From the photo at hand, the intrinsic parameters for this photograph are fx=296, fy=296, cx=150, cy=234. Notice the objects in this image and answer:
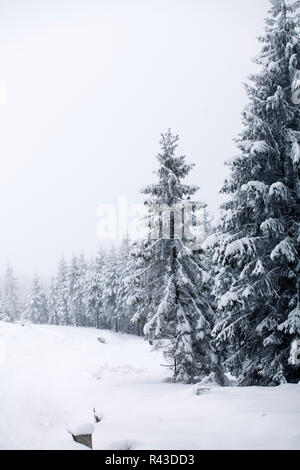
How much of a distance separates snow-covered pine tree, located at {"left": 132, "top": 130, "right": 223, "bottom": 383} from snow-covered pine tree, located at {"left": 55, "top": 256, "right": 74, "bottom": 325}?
5143 cm

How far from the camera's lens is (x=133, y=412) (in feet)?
31.3

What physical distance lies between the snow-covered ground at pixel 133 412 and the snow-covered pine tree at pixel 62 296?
44.4m

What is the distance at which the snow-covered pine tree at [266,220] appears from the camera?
32.6 ft

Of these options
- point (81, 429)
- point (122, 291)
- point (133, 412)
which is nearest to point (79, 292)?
point (122, 291)

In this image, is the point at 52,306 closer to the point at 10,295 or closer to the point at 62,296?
the point at 62,296

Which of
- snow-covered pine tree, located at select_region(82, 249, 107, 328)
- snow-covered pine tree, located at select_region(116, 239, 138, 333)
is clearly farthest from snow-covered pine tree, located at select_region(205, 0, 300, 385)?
snow-covered pine tree, located at select_region(82, 249, 107, 328)

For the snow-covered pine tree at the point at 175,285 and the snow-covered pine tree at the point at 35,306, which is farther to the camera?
the snow-covered pine tree at the point at 35,306

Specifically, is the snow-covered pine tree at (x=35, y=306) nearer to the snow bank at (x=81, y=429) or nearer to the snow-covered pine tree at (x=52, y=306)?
the snow-covered pine tree at (x=52, y=306)

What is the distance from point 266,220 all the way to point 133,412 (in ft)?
25.0

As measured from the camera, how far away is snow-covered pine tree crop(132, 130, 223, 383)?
47.3 feet

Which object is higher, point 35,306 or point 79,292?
point 79,292

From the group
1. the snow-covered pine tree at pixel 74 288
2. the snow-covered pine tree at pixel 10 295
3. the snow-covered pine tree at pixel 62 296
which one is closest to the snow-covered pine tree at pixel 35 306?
the snow-covered pine tree at pixel 10 295
